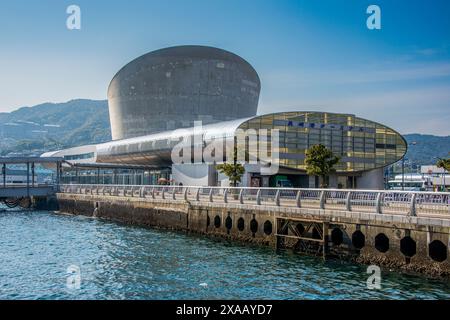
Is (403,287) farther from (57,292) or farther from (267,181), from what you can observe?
(267,181)

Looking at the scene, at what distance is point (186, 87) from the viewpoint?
111188mm

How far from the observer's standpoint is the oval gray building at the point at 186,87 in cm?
11069

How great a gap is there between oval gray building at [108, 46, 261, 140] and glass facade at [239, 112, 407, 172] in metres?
47.4

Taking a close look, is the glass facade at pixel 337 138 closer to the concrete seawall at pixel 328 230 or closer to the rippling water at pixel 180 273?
the concrete seawall at pixel 328 230

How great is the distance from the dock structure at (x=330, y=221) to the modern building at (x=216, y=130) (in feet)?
59.5

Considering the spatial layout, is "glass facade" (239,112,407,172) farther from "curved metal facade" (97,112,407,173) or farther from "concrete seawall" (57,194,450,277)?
"concrete seawall" (57,194,450,277)

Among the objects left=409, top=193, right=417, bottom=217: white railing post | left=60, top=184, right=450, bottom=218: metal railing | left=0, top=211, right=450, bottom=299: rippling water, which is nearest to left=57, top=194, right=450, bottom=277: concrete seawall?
left=409, top=193, right=417, bottom=217: white railing post

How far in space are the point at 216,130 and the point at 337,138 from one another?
16.1m

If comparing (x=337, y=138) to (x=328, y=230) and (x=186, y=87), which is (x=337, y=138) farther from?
(x=186, y=87)

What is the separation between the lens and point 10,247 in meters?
35.0

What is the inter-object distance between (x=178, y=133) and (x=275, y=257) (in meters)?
48.7

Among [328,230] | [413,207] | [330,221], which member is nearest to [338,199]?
[330,221]

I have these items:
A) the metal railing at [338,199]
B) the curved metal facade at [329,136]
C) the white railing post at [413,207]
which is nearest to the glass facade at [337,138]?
the curved metal facade at [329,136]
